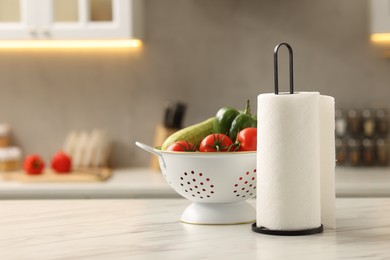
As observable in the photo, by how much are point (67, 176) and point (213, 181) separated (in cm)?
178

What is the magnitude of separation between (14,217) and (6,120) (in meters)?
2.17

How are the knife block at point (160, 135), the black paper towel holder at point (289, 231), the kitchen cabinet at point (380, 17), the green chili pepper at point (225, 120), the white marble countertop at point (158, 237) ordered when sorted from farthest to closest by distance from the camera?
the knife block at point (160, 135)
the kitchen cabinet at point (380, 17)
the green chili pepper at point (225, 120)
the black paper towel holder at point (289, 231)
the white marble countertop at point (158, 237)

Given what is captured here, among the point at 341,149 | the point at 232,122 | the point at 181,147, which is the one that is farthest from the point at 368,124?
the point at 181,147

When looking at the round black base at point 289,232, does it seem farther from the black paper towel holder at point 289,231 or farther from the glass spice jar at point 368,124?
the glass spice jar at point 368,124

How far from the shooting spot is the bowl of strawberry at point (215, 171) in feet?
4.97

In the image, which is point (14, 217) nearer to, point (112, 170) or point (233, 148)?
point (233, 148)

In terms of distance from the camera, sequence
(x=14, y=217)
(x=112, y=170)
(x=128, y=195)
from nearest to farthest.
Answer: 1. (x=14, y=217)
2. (x=128, y=195)
3. (x=112, y=170)

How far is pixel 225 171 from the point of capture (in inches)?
59.8

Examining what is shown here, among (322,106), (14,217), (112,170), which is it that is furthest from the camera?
(112,170)

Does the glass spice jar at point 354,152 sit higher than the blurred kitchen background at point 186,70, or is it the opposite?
the blurred kitchen background at point 186,70

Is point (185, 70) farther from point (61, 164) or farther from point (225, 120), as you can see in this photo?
point (225, 120)

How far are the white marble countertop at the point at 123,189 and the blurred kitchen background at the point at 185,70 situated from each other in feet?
2.04

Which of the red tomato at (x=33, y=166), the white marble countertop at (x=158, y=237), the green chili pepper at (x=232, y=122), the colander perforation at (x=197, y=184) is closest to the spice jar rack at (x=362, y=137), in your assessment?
the red tomato at (x=33, y=166)

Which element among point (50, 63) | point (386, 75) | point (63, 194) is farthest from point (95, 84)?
point (386, 75)
